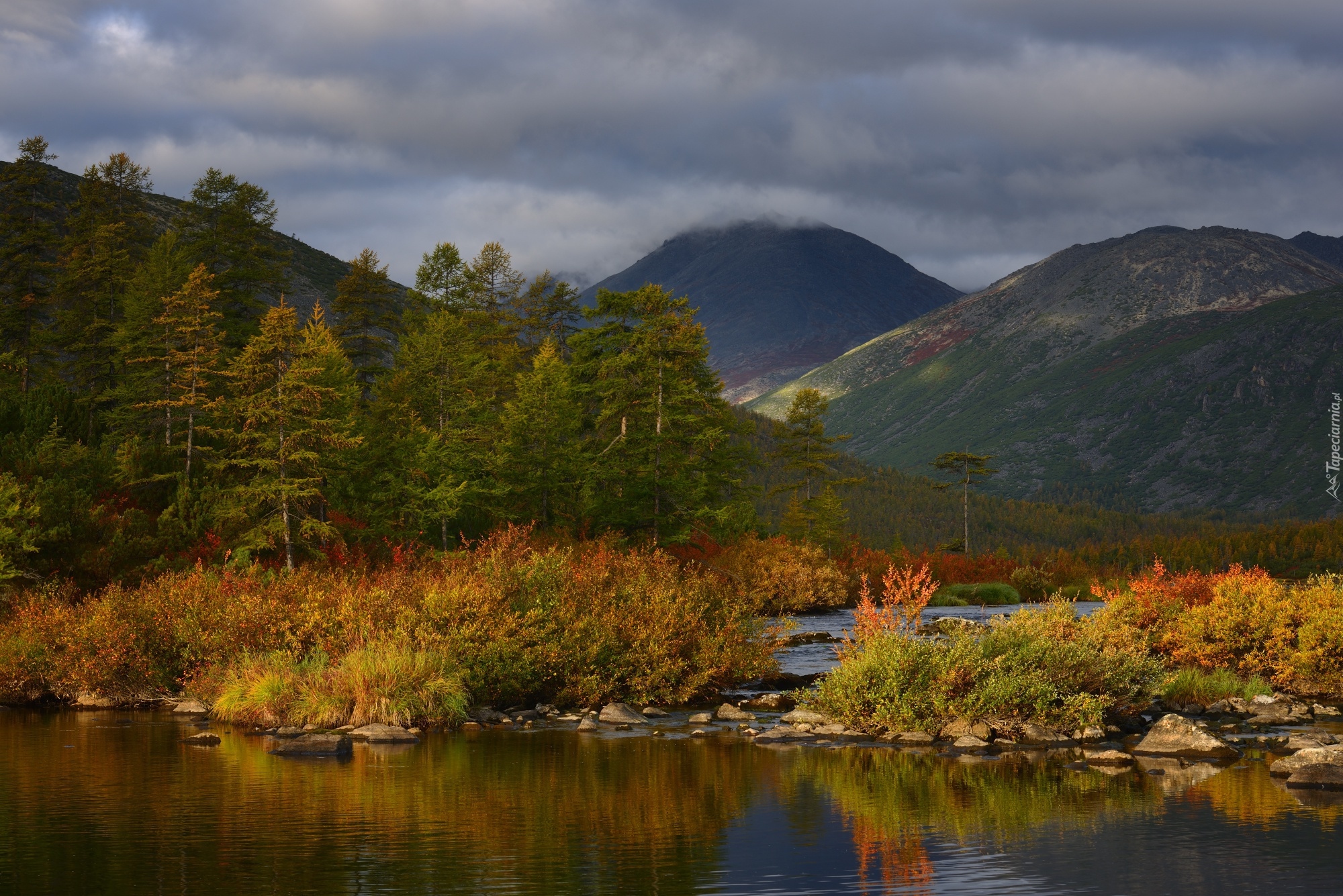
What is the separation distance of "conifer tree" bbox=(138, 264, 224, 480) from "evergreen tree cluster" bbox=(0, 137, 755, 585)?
129 mm

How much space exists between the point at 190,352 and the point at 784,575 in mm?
26084

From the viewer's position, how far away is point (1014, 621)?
2166 centimetres

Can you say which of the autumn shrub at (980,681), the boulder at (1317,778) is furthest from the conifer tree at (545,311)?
the boulder at (1317,778)

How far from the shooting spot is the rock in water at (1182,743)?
18047 mm

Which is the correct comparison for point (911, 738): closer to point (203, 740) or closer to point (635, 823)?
point (635, 823)

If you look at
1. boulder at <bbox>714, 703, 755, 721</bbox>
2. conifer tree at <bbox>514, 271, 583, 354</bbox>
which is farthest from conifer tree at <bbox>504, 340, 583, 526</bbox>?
conifer tree at <bbox>514, 271, 583, 354</bbox>

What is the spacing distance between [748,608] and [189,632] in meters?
12.7

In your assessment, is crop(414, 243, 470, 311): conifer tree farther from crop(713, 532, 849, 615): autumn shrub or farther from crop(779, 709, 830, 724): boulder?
crop(779, 709, 830, 724): boulder

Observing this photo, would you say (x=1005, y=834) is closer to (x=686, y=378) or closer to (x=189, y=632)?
(x=189, y=632)

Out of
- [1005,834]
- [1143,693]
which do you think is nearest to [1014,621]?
[1143,693]

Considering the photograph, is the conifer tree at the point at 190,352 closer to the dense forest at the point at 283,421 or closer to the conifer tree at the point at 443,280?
the dense forest at the point at 283,421

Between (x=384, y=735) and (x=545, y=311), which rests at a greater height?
(x=545, y=311)

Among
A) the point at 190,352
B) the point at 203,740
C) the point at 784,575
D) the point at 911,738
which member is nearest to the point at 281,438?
the point at 190,352

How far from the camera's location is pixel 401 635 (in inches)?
831
